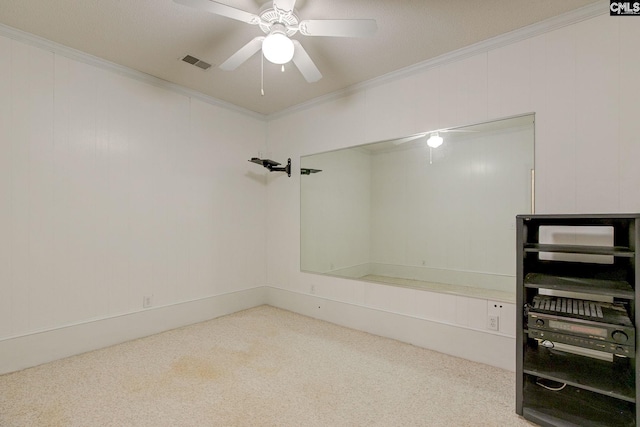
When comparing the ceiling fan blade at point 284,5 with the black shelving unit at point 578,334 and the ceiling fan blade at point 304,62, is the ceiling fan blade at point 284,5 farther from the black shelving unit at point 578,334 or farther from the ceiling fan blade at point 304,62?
the black shelving unit at point 578,334

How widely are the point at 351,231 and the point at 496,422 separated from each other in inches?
108

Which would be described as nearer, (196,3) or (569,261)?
(196,3)

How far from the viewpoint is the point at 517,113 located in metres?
2.32

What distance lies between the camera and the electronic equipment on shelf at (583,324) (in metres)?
1.55

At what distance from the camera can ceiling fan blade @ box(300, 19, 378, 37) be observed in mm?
1750

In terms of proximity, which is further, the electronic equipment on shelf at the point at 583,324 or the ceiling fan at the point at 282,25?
the ceiling fan at the point at 282,25

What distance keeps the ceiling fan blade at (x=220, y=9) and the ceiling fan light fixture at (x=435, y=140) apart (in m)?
1.88

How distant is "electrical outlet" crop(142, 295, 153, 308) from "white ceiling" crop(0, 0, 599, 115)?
2.25 metres

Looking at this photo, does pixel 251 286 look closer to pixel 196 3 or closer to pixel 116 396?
pixel 116 396

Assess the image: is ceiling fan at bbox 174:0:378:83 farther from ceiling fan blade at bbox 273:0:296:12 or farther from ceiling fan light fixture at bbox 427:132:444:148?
ceiling fan light fixture at bbox 427:132:444:148

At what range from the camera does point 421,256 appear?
12.3ft

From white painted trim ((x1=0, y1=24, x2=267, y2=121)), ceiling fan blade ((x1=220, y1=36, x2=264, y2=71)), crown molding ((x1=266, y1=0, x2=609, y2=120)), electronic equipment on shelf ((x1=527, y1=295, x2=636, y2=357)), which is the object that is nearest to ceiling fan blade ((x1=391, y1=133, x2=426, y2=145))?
crown molding ((x1=266, y1=0, x2=609, y2=120))

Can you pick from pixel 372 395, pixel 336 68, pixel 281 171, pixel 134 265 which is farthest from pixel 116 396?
pixel 336 68

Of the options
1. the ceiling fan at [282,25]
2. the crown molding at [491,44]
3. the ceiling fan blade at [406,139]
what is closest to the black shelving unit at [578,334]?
the ceiling fan blade at [406,139]
